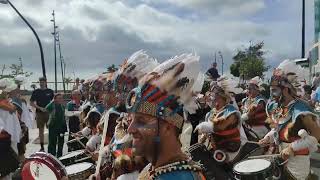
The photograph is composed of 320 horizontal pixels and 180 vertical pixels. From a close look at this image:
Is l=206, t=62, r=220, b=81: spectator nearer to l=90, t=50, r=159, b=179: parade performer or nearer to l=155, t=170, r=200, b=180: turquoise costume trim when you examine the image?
l=90, t=50, r=159, b=179: parade performer

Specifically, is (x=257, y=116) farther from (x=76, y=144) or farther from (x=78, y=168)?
(x=78, y=168)

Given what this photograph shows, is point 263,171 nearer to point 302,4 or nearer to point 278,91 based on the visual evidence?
point 278,91

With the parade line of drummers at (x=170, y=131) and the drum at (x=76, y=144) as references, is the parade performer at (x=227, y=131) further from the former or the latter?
the drum at (x=76, y=144)

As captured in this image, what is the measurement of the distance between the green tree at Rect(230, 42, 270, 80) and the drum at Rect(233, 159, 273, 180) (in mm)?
21398

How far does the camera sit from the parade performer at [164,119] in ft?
8.13

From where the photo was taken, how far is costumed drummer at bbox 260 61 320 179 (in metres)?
5.33

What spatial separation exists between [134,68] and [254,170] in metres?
2.15

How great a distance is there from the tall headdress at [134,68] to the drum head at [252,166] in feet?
6.74

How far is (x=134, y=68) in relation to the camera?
4.33 m

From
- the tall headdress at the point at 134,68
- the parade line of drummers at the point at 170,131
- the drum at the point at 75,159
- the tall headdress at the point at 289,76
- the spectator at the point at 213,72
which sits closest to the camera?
the parade line of drummers at the point at 170,131

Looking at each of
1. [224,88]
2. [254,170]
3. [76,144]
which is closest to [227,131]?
[224,88]

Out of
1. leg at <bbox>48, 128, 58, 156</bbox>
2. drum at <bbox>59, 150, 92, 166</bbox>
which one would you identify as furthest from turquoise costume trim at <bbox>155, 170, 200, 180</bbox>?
leg at <bbox>48, 128, 58, 156</bbox>

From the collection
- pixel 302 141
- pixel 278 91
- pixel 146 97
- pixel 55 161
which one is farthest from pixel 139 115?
pixel 278 91

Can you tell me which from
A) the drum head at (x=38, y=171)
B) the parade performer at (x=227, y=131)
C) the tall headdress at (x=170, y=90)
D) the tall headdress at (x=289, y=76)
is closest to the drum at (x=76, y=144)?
the parade performer at (x=227, y=131)
